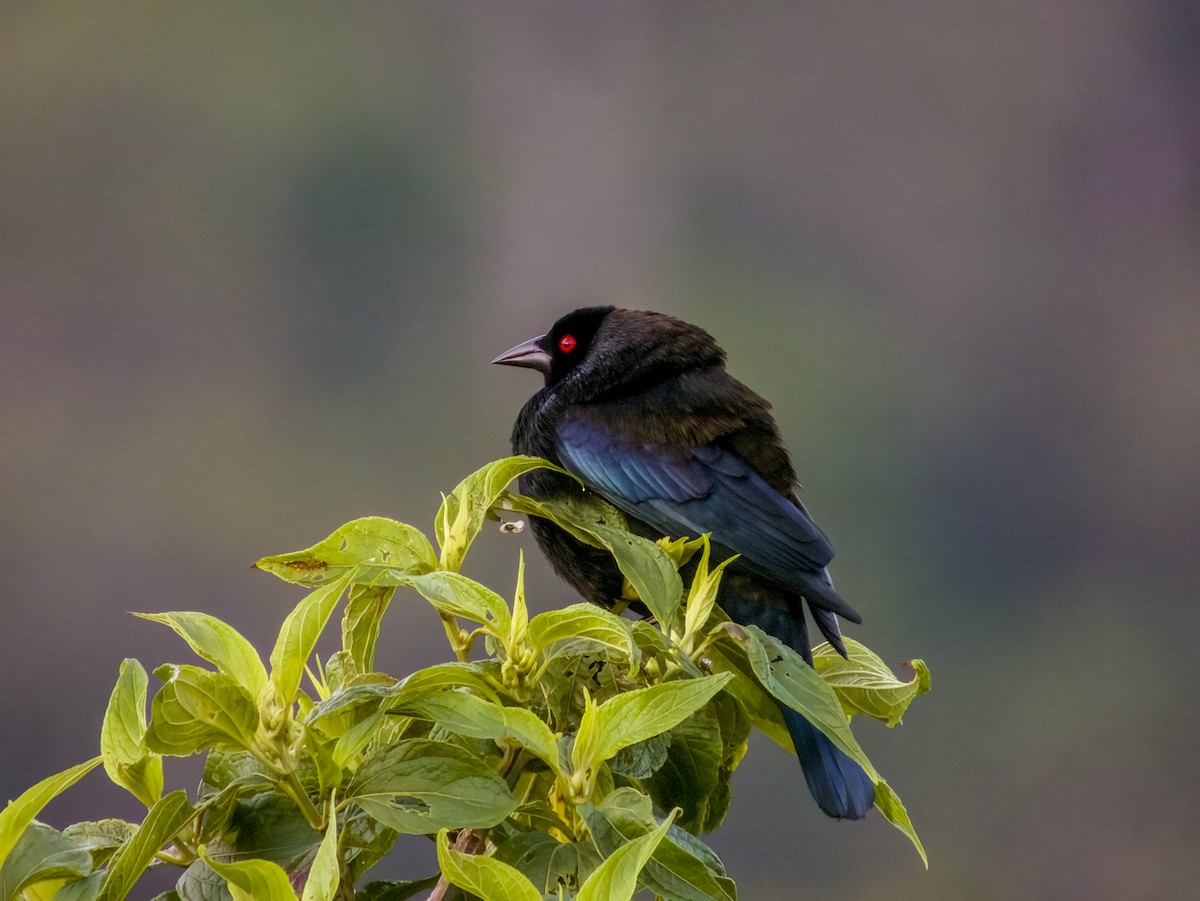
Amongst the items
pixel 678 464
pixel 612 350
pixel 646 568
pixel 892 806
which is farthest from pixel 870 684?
pixel 612 350

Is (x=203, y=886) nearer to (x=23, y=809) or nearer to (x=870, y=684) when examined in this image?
(x=23, y=809)

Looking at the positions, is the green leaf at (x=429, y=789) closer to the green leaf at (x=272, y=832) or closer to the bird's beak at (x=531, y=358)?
the green leaf at (x=272, y=832)

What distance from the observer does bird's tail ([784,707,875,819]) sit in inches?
38.3

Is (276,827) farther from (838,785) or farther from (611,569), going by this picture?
(611,569)

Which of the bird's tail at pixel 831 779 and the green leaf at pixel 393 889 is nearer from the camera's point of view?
the green leaf at pixel 393 889

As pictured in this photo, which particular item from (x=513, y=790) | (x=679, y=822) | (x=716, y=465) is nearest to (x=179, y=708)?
(x=513, y=790)

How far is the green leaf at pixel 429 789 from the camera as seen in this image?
0.57 m

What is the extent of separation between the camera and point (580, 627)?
0.64 meters

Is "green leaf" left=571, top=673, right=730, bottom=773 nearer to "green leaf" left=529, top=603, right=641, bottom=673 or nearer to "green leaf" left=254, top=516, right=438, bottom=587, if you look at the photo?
"green leaf" left=529, top=603, right=641, bottom=673

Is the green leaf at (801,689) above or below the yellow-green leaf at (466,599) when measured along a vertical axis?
below

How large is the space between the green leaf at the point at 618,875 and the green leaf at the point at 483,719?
8cm

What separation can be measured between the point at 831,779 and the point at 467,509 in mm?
421

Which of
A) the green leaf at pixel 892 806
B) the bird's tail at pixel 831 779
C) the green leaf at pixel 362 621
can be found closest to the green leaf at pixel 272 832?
the green leaf at pixel 362 621

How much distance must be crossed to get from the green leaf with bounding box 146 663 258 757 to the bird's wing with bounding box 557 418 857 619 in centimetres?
70
